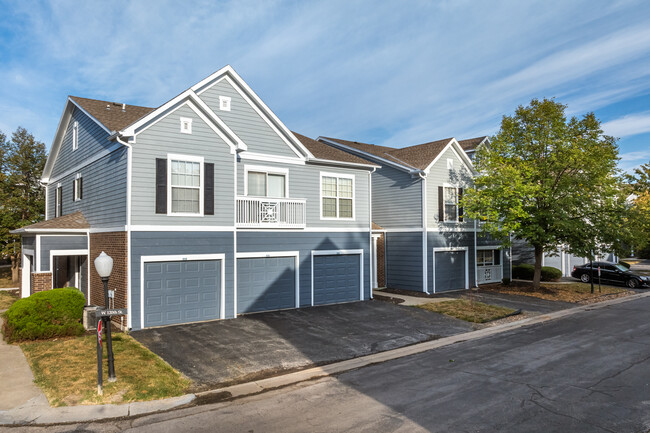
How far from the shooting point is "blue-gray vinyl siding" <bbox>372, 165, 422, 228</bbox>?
22766 millimetres

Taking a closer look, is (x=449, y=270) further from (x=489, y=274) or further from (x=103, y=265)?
(x=103, y=265)

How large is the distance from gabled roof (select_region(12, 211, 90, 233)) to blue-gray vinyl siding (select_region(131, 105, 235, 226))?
3.89m

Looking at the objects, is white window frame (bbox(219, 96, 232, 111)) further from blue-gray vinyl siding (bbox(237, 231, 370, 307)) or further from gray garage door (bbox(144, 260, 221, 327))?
gray garage door (bbox(144, 260, 221, 327))

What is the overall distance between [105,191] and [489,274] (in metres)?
22.0

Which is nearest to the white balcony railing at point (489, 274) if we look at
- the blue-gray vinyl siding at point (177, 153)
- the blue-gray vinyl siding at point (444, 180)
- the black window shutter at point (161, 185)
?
the blue-gray vinyl siding at point (444, 180)

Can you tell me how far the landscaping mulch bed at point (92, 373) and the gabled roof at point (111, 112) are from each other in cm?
715

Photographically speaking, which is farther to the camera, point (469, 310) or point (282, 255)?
point (469, 310)

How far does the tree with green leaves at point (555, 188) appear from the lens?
20891 millimetres

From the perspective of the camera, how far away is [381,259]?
24438 mm

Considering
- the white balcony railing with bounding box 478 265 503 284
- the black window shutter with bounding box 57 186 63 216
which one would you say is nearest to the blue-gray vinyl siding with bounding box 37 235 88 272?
the black window shutter with bounding box 57 186 63 216

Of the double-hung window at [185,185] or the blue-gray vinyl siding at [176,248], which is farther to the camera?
the double-hung window at [185,185]

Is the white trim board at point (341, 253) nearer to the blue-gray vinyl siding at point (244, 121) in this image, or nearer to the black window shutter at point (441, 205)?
the blue-gray vinyl siding at point (244, 121)

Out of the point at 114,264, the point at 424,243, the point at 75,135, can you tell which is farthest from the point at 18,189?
the point at 424,243

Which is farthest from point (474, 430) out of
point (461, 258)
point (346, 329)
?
point (461, 258)
